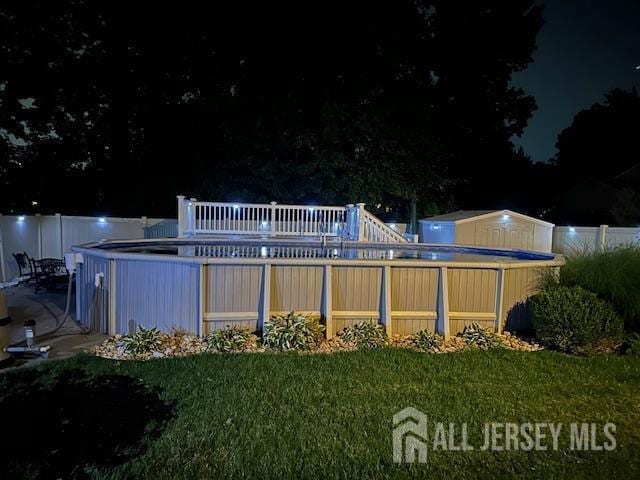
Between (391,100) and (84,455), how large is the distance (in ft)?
49.5

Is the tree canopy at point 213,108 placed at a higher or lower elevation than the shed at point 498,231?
higher

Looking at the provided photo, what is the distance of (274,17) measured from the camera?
614 inches

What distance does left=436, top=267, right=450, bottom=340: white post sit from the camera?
18.0 ft

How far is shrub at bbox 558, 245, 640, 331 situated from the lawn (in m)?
0.75

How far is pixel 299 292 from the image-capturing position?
5.45 meters

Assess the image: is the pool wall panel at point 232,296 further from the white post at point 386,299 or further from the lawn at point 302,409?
the white post at point 386,299

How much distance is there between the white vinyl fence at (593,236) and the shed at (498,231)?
31 centimetres

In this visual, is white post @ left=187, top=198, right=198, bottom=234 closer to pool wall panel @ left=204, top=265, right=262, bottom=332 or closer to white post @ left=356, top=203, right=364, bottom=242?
white post @ left=356, top=203, right=364, bottom=242

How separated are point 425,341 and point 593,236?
966 centimetres

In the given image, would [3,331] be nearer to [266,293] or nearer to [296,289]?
[266,293]

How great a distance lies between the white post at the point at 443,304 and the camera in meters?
5.48

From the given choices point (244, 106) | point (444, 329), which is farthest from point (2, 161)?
point (444, 329)

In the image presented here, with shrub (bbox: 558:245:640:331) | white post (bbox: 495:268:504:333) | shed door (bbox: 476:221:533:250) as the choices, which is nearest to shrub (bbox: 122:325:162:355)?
white post (bbox: 495:268:504:333)

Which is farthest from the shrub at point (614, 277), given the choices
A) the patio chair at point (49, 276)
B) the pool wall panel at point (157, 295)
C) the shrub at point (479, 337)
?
the patio chair at point (49, 276)
